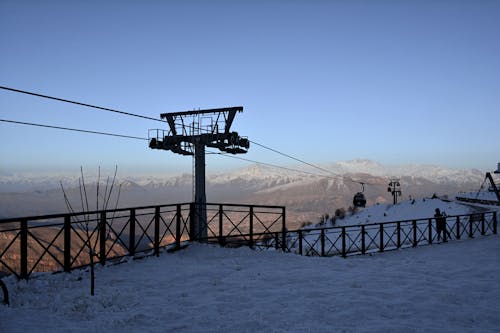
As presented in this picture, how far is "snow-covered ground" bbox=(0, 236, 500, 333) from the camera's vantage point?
715 cm

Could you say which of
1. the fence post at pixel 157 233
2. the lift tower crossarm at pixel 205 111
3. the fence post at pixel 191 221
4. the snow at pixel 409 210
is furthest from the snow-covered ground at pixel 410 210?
the fence post at pixel 157 233

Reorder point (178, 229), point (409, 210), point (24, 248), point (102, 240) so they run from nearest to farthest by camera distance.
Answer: point (24, 248) → point (102, 240) → point (178, 229) → point (409, 210)

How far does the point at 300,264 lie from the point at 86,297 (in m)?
7.19

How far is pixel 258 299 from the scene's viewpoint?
876cm

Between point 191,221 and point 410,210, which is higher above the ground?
point 191,221

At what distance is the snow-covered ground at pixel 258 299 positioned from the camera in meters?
7.15

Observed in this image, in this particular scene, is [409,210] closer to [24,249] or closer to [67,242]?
[67,242]

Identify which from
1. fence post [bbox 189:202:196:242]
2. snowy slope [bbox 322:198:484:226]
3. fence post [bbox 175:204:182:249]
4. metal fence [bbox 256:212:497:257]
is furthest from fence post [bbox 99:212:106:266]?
snowy slope [bbox 322:198:484:226]

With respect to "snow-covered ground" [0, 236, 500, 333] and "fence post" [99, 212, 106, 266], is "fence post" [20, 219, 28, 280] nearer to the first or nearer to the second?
"snow-covered ground" [0, 236, 500, 333]

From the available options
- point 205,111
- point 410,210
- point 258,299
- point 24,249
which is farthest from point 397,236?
point 410,210

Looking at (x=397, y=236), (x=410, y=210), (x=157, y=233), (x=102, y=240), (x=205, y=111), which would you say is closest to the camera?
(x=102, y=240)

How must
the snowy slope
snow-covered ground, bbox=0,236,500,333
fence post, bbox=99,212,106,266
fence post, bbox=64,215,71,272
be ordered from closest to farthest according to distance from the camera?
1. snow-covered ground, bbox=0,236,500,333
2. fence post, bbox=64,215,71,272
3. fence post, bbox=99,212,106,266
4. the snowy slope

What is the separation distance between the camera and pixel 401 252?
19.9 m

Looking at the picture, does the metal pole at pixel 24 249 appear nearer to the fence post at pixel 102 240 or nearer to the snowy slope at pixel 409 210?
the fence post at pixel 102 240
